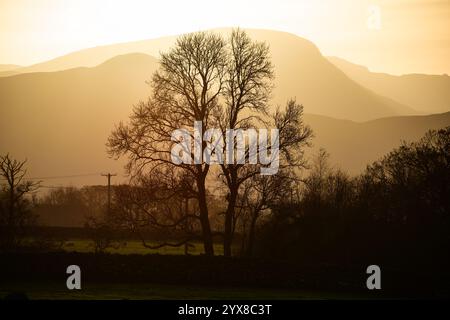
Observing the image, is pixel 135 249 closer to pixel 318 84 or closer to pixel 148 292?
pixel 148 292

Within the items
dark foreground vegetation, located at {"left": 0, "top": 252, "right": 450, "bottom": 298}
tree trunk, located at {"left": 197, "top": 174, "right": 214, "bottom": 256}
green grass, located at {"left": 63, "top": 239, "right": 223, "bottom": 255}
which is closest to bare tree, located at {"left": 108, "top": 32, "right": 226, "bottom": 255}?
tree trunk, located at {"left": 197, "top": 174, "right": 214, "bottom": 256}

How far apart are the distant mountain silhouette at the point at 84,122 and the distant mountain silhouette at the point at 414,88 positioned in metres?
6.60

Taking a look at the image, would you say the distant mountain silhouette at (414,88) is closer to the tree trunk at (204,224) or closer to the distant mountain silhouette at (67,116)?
the distant mountain silhouette at (67,116)

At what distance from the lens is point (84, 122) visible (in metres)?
162

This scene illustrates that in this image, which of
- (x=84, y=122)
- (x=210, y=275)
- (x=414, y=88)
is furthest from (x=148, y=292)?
(x=84, y=122)

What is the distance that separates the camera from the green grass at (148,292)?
90.5 feet

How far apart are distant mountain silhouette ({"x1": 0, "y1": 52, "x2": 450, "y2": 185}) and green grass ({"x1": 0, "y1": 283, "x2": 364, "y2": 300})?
271 ft

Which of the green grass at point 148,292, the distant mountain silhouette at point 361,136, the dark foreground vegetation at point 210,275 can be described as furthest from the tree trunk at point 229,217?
the distant mountain silhouette at point 361,136

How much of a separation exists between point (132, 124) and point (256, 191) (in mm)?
9295

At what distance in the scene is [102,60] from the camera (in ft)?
652

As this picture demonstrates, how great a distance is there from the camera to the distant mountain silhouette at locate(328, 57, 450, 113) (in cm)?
11488

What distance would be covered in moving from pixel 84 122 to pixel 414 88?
77.1 metres
